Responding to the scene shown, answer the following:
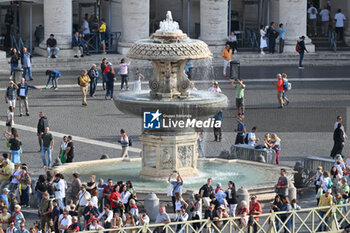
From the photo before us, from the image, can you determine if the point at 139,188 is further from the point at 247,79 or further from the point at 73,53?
the point at 73,53

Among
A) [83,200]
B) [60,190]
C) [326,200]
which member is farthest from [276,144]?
[83,200]

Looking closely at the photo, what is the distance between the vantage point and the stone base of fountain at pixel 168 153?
28.1 meters

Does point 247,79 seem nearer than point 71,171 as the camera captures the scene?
No

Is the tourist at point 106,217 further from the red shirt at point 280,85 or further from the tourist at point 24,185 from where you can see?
the red shirt at point 280,85

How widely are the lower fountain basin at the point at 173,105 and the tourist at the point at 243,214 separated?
164 inches

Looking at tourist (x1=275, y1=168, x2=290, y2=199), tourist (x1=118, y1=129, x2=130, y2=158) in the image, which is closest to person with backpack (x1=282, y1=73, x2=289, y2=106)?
tourist (x1=118, y1=129, x2=130, y2=158)

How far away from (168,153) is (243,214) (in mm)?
5018

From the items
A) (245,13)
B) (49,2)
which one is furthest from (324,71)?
(49,2)

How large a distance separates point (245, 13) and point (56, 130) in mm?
20894

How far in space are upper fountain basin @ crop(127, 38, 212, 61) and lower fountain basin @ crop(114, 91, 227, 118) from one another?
1.04m

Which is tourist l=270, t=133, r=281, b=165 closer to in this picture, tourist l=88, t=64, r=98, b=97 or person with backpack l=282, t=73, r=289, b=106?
person with backpack l=282, t=73, r=289, b=106

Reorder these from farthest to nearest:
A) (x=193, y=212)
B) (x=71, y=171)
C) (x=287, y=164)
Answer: (x=287, y=164)
(x=71, y=171)
(x=193, y=212)

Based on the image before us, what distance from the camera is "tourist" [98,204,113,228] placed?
77.2 ft

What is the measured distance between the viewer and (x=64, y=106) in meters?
39.3
